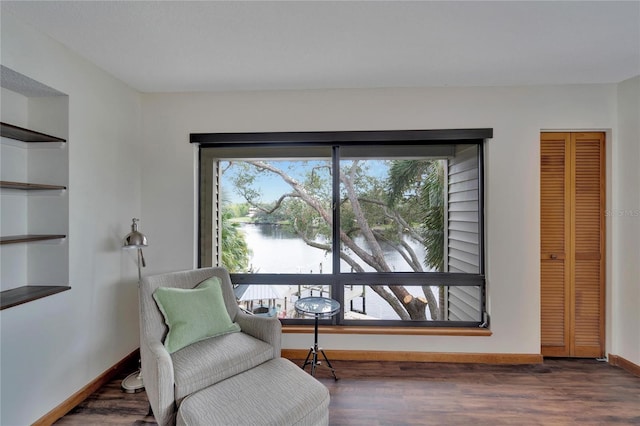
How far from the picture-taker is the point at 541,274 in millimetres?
2592

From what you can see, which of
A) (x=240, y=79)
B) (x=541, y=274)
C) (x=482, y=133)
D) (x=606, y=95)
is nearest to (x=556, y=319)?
(x=541, y=274)

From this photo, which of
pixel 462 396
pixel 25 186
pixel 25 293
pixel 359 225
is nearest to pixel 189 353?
pixel 25 293

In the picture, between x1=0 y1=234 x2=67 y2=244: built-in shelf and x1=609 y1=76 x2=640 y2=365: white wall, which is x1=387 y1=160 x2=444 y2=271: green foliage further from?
x1=0 y1=234 x2=67 y2=244: built-in shelf

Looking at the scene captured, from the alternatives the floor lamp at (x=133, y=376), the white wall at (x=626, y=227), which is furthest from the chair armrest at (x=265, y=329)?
the white wall at (x=626, y=227)

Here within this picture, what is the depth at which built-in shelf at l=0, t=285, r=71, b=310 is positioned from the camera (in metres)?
1.62

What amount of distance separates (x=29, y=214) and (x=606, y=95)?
453 centimetres

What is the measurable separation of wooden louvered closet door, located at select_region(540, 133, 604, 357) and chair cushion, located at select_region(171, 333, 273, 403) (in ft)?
8.27

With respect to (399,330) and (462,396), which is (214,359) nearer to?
(399,330)

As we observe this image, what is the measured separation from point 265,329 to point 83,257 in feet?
4.58

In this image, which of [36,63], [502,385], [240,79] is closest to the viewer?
[36,63]

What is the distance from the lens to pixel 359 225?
2.69 metres

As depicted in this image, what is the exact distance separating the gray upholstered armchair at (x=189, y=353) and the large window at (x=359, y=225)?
603 millimetres

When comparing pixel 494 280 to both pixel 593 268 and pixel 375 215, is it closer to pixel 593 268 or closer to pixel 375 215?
pixel 593 268

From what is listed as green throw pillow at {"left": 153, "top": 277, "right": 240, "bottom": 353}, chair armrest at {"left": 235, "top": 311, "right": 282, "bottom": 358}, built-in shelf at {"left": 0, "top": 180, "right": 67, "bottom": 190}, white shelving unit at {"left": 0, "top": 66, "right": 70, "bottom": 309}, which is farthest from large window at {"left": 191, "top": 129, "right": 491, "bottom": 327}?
built-in shelf at {"left": 0, "top": 180, "right": 67, "bottom": 190}
